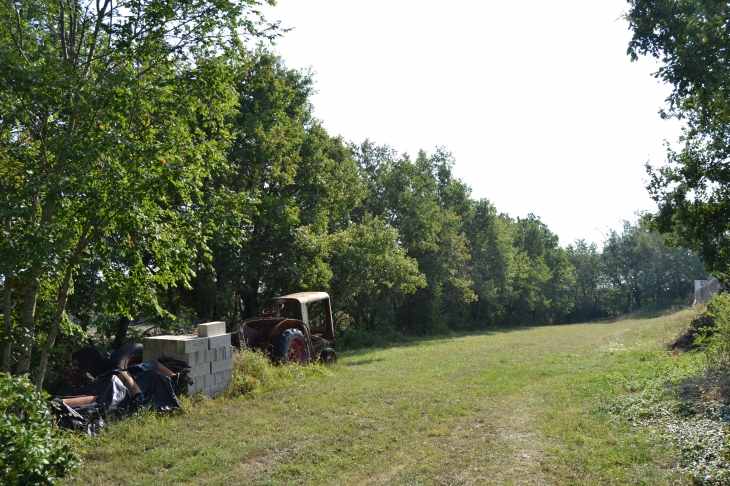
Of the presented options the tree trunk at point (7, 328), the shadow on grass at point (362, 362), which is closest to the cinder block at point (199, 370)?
the tree trunk at point (7, 328)

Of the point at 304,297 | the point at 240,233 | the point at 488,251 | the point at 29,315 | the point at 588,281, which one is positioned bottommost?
the point at 588,281

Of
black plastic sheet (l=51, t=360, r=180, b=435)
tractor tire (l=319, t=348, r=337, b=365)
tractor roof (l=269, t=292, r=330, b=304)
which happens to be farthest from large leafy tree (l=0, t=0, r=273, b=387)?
tractor tire (l=319, t=348, r=337, b=365)

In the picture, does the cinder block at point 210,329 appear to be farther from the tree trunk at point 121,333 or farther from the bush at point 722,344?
the bush at point 722,344

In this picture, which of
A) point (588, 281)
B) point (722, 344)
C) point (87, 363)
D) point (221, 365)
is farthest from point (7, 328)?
point (588, 281)

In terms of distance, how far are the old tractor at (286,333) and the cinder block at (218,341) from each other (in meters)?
1.73

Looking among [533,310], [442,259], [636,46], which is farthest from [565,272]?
[636,46]

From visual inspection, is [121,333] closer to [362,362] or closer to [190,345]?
[190,345]

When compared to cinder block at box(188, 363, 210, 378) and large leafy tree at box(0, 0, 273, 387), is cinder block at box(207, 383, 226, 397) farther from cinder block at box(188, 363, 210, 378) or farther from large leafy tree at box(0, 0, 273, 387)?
large leafy tree at box(0, 0, 273, 387)

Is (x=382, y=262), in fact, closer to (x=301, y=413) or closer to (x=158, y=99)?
(x=301, y=413)

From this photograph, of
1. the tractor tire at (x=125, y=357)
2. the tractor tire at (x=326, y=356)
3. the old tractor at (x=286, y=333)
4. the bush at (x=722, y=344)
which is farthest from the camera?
the tractor tire at (x=326, y=356)

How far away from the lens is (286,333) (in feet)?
A: 43.2

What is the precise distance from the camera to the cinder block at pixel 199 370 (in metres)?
9.70

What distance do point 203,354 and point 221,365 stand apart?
0.53 metres

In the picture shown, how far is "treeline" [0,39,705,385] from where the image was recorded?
6.92 meters
